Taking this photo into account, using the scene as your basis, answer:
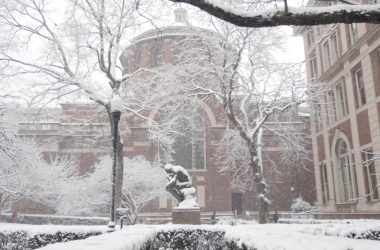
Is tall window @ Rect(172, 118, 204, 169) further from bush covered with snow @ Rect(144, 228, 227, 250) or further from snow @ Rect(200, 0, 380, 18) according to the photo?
snow @ Rect(200, 0, 380, 18)

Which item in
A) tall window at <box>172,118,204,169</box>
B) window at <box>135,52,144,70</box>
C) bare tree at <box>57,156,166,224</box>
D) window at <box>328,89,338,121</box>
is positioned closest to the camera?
window at <box>328,89,338,121</box>

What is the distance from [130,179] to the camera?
31969 mm

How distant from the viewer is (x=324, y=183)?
26969 millimetres

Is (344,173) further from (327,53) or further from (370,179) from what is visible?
(327,53)

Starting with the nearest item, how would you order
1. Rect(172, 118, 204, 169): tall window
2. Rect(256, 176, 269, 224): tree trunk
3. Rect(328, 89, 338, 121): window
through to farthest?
Rect(256, 176, 269, 224): tree trunk, Rect(328, 89, 338, 121): window, Rect(172, 118, 204, 169): tall window

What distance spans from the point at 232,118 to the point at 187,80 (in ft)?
15.0

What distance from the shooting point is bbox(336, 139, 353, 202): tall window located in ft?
76.1

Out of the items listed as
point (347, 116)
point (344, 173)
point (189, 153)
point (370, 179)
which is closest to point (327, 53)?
point (347, 116)

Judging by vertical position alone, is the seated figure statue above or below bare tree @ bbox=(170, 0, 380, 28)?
below

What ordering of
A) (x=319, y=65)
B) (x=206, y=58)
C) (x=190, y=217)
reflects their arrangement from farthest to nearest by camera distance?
(x=319, y=65) → (x=206, y=58) → (x=190, y=217)

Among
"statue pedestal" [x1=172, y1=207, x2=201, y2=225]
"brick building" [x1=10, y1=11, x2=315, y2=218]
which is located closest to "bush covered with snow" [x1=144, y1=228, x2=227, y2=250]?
"statue pedestal" [x1=172, y1=207, x2=201, y2=225]

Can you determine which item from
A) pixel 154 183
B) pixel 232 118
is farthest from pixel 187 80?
pixel 154 183

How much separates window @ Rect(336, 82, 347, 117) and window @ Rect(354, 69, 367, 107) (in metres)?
1.51

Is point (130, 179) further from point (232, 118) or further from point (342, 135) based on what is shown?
point (342, 135)
